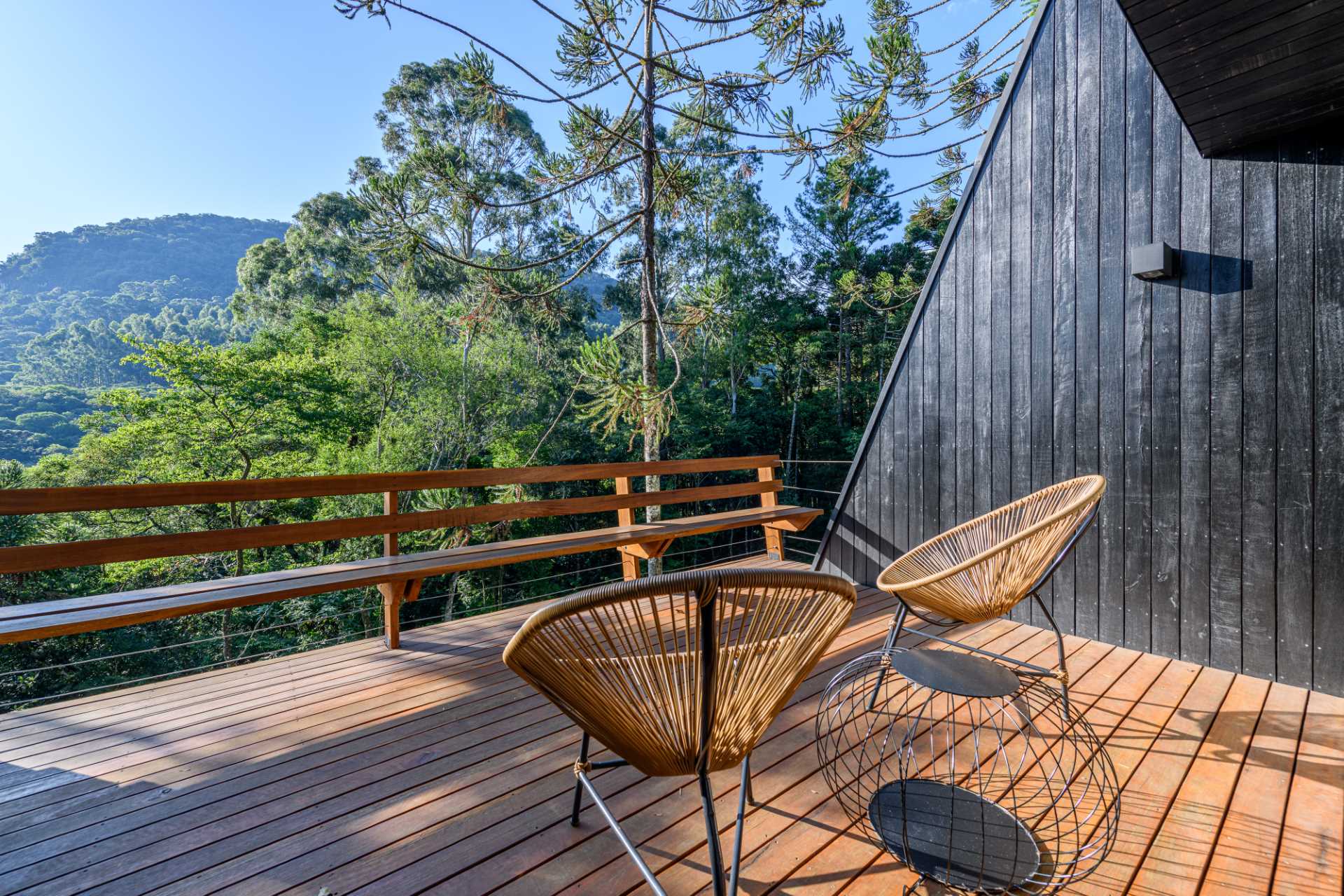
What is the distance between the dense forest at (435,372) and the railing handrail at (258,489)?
9.94 ft

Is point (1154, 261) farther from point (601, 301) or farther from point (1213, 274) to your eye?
point (601, 301)

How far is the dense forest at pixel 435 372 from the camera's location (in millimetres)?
9078

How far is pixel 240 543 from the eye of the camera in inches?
82.3

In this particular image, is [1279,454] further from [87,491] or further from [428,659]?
[87,491]

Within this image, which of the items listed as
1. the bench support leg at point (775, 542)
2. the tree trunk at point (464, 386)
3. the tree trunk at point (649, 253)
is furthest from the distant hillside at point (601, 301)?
the bench support leg at point (775, 542)

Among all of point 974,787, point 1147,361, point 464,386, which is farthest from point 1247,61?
point 464,386

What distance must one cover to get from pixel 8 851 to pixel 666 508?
11.7 m

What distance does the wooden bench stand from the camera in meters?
1.71

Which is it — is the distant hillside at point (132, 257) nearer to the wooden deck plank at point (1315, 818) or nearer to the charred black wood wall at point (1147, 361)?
the charred black wood wall at point (1147, 361)

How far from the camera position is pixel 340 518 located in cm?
253

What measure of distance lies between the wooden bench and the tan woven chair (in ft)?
4.57

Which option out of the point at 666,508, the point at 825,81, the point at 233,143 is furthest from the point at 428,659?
the point at 233,143

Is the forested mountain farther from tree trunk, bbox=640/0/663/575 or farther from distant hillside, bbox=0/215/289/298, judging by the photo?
tree trunk, bbox=640/0/663/575

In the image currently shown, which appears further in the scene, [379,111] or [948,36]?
[379,111]
